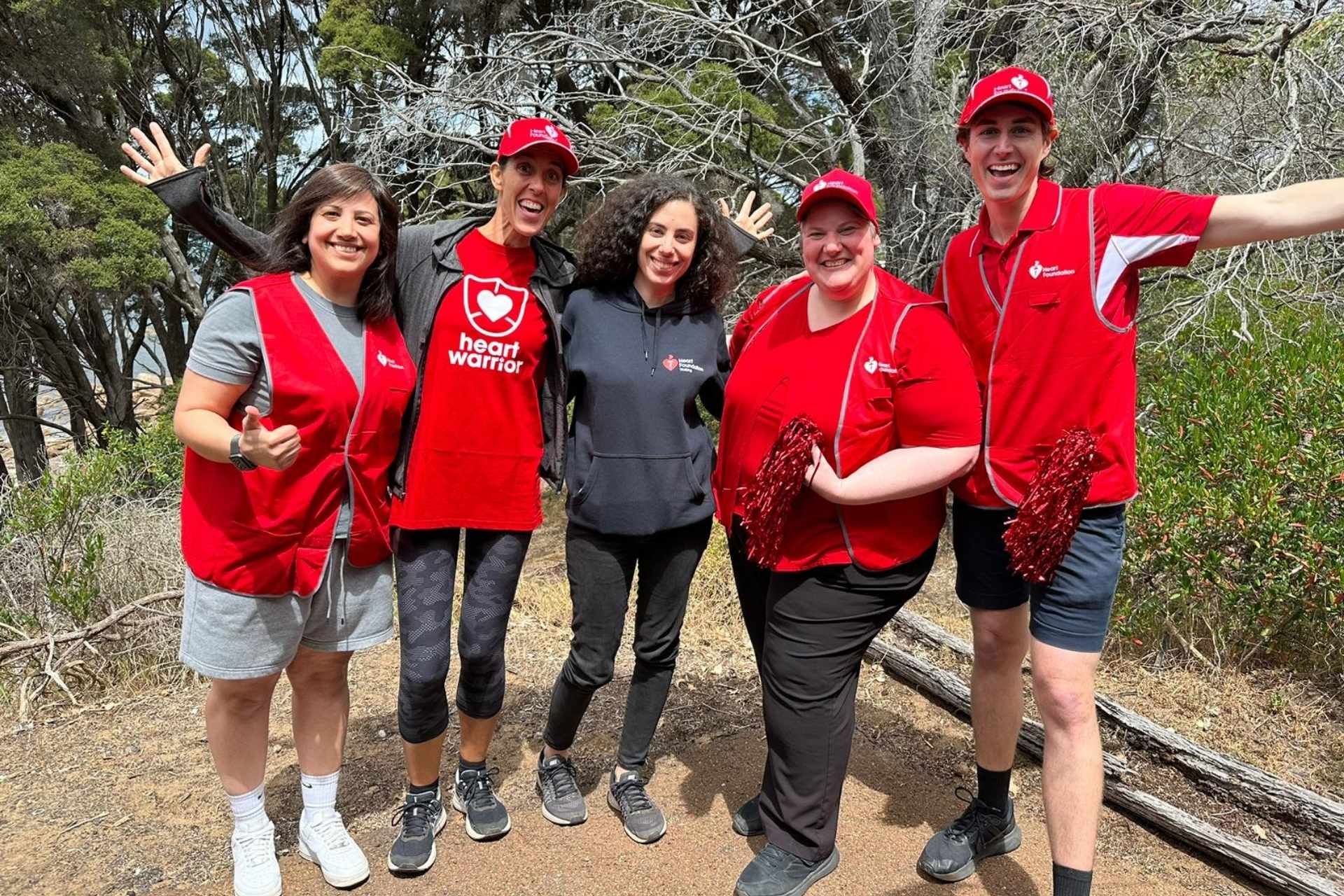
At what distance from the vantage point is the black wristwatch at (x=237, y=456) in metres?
2.32

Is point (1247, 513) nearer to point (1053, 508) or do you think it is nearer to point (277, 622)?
point (1053, 508)

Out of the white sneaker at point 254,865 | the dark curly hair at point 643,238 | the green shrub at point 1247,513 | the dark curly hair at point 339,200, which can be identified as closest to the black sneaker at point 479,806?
the white sneaker at point 254,865

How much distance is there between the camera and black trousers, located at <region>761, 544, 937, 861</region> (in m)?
2.53

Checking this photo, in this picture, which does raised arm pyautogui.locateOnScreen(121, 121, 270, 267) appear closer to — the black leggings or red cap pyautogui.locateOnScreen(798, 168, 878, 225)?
the black leggings

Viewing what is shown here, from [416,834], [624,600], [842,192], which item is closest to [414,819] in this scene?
[416,834]

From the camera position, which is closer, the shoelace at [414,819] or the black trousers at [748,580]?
the black trousers at [748,580]

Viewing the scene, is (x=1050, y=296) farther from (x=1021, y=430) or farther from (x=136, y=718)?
(x=136, y=718)

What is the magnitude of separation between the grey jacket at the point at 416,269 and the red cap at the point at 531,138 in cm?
24

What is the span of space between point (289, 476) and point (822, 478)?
56.1 inches

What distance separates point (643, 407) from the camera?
9.30 feet

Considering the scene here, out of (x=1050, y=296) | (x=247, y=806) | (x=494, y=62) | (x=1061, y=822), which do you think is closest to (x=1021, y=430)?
(x=1050, y=296)

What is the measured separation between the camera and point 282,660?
263cm

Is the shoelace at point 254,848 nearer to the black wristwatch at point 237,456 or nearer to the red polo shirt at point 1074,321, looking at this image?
the black wristwatch at point 237,456

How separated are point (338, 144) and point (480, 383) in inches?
563
